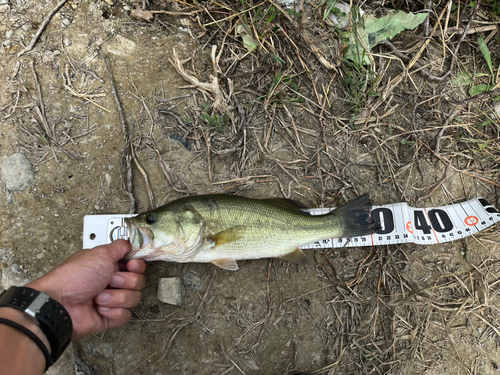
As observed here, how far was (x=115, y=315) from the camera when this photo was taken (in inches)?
129

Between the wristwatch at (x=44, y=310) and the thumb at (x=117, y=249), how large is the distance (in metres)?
0.59

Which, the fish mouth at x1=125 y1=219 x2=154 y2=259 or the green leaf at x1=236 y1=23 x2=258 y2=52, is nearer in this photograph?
the fish mouth at x1=125 y1=219 x2=154 y2=259

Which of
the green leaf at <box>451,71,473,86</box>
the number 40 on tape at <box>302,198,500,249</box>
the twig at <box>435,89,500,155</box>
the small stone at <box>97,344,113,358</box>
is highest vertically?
the green leaf at <box>451,71,473,86</box>

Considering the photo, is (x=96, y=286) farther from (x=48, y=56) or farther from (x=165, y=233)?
(x=48, y=56)

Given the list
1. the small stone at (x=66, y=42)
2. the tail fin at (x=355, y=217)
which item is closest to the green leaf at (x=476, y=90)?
the tail fin at (x=355, y=217)

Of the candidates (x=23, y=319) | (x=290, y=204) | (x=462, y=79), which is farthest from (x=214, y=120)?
(x=462, y=79)

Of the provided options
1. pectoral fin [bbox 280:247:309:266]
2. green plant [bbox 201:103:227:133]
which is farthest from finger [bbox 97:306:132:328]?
green plant [bbox 201:103:227:133]

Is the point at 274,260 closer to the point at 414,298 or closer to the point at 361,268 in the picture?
the point at 361,268

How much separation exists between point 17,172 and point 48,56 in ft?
5.02

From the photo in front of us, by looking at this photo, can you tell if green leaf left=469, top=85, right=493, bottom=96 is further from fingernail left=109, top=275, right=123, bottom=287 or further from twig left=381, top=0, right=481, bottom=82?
fingernail left=109, top=275, right=123, bottom=287

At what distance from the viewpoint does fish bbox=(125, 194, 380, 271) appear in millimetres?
3164

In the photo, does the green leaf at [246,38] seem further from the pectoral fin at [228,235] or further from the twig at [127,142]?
the pectoral fin at [228,235]

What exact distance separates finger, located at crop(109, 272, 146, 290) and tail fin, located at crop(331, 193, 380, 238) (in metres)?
2.40

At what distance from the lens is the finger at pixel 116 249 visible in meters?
Answer: 3.05
